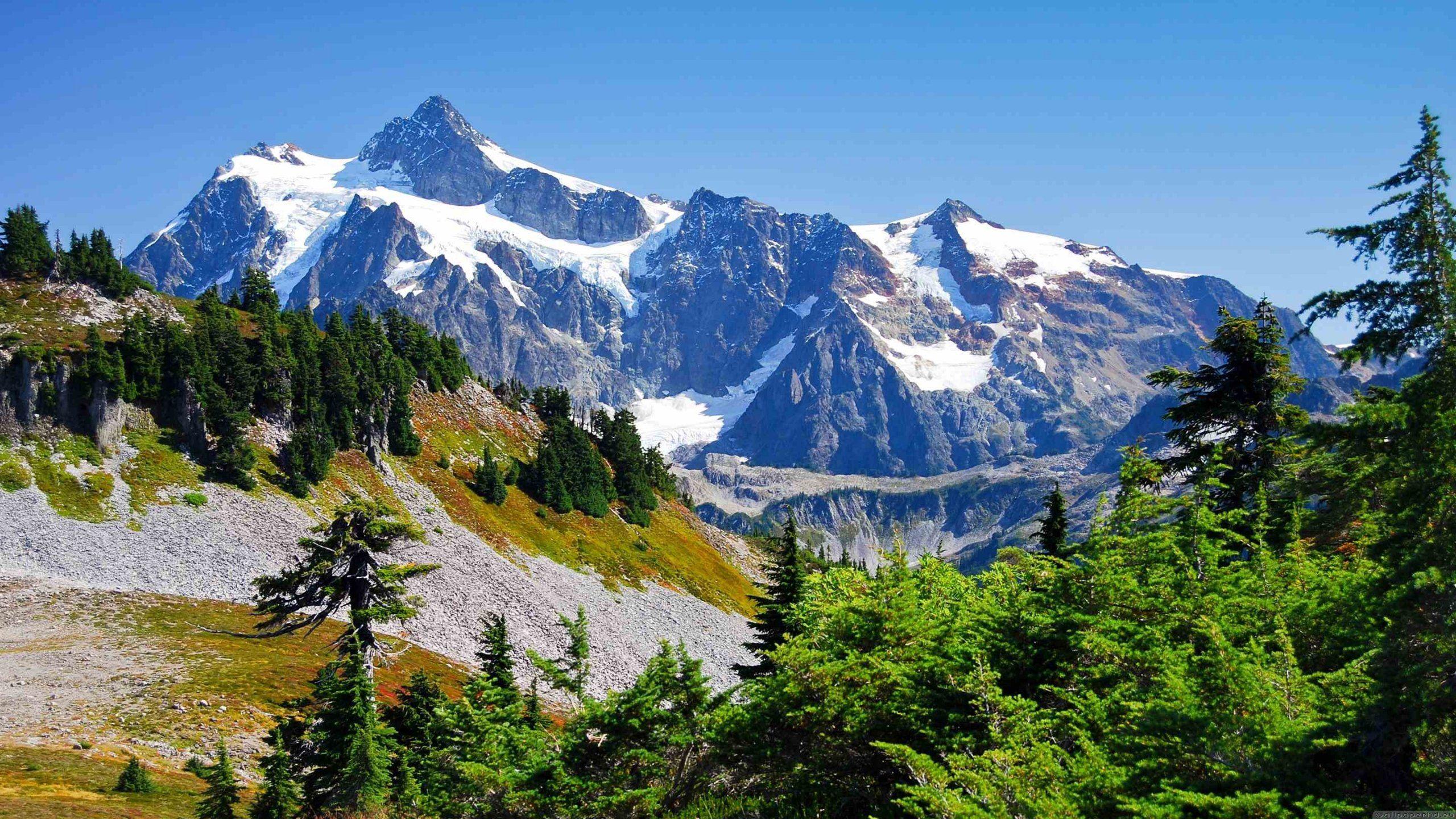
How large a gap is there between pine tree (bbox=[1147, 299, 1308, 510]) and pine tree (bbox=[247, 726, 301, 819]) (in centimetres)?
2749

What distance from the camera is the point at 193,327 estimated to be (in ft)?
246

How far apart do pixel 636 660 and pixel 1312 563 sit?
58658 mm

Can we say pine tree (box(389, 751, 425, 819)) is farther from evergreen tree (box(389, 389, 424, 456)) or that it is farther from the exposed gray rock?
evergreen tree (box(389, 389, 424, 456))

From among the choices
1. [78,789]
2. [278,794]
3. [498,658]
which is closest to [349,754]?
[278,794]

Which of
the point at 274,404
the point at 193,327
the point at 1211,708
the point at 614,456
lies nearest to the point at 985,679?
the point at 1211,708

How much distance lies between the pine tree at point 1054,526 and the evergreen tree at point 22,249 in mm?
81521

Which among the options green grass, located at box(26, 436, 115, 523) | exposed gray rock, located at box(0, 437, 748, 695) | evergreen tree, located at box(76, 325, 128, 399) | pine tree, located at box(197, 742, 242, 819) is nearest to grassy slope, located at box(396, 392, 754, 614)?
exposed gray rock, located at box(0, 437, 748, 695)

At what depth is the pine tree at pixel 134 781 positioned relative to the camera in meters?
26.5

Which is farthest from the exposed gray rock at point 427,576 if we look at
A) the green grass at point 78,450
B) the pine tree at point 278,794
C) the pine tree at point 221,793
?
the pine tree at point 221,793

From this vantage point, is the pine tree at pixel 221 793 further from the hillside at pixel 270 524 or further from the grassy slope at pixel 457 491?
the grassy slope at pixel 457 491

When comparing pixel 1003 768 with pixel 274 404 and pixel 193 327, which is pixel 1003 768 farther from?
pixel 193 327

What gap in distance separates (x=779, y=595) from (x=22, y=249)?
247 ft

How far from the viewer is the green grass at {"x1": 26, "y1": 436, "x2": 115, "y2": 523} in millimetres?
53312

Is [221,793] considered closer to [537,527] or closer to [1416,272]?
[1416,272]
